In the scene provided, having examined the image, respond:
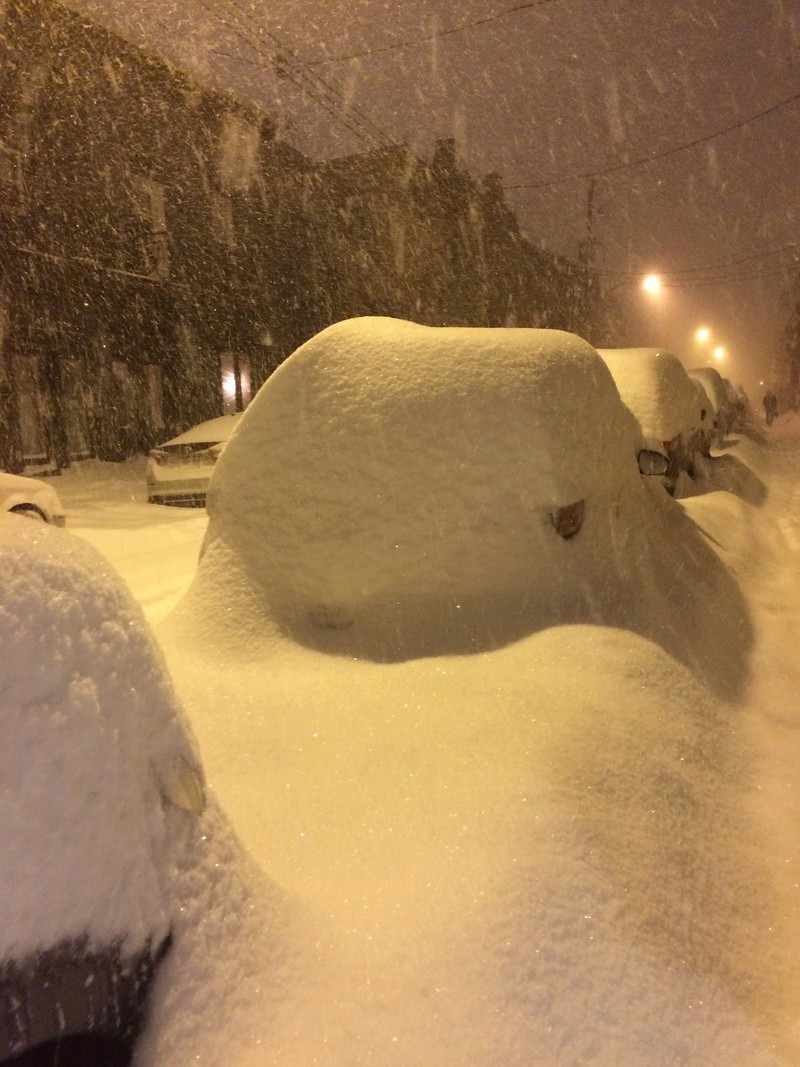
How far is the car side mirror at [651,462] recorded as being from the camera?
520 centimetres

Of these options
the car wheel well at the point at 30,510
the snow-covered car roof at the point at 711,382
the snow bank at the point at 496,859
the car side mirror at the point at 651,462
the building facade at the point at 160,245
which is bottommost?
the snow bank at the point at 496,859

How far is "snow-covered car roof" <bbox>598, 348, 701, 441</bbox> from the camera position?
7.29 metres

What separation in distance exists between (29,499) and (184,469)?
16.6 feet

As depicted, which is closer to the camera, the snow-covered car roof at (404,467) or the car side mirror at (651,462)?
the snow-covered car roof at (404,467)

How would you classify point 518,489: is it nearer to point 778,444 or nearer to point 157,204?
point 157,204

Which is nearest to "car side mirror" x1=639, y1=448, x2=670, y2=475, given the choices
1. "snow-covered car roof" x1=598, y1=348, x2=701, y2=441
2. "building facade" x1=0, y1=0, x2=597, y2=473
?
"snow-covered car roof" x1=598, y1=348, x2=701, y2=441

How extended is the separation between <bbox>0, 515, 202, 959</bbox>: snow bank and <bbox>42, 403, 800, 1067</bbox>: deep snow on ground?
0.42 ft

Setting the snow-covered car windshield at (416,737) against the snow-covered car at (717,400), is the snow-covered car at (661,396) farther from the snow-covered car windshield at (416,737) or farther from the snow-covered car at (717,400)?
the snow-covered car at (717,400)

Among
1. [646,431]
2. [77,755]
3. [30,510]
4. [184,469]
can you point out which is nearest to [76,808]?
[77,755]

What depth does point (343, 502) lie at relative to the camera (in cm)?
379

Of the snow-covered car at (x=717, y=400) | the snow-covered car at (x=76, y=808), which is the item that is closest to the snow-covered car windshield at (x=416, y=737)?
the snow-covered car at (x=76, y=808)

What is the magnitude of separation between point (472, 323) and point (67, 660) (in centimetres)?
2852

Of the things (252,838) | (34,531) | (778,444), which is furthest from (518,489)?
(778,444)

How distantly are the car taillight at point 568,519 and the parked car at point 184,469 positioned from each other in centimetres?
792
